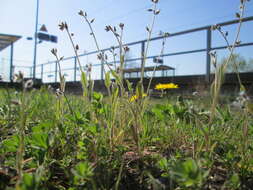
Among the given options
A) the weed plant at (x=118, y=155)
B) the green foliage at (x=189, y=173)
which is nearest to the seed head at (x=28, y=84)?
the weed plant at (x=118, y=155)

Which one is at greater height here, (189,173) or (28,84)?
(28,84)

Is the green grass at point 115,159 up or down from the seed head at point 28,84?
down

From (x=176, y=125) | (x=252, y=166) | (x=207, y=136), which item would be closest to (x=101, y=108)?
(x=176, y=125)

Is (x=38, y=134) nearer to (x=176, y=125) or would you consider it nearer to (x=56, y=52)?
(x=56, y=52)

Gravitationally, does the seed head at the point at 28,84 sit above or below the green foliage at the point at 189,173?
above

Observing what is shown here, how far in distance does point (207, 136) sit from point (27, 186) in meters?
0.49

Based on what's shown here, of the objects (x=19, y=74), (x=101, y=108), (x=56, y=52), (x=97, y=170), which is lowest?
(x=97, y=170)

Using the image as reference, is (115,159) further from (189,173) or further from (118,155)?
(189,173)

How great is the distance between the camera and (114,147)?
0.85 meters

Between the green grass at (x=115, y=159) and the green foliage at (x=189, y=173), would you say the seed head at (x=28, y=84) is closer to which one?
the green grass at (x=115, y=159)

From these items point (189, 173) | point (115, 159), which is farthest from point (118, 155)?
point (189, 173)

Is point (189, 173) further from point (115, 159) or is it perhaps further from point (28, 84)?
point (28, 84)

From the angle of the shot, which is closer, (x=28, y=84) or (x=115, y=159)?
(x=28, y=84)

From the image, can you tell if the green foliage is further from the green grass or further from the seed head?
the seed head
